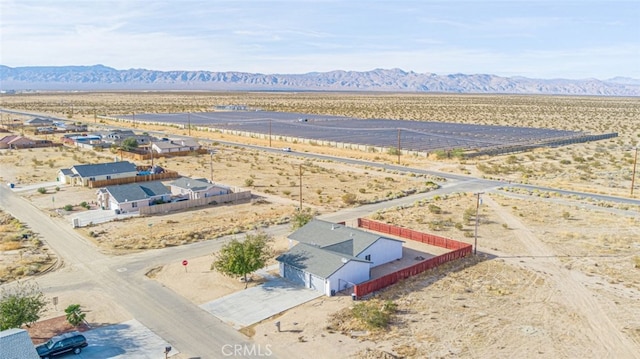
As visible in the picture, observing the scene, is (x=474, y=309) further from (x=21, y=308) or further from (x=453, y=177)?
(x=453, y=177)

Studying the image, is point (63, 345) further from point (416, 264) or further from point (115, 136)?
point (115, 136)

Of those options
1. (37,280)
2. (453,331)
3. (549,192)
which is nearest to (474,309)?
(453,331)

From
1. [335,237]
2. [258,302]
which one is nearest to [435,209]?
[335,237]

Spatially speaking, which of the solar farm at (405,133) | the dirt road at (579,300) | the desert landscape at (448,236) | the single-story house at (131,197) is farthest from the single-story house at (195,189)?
the solar farm at (405,133)

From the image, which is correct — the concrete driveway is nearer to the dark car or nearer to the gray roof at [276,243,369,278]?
the gray roof at [276,243,369,278]

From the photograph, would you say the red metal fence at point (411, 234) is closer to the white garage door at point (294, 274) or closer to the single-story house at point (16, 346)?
the white garage door at point (294, 274)

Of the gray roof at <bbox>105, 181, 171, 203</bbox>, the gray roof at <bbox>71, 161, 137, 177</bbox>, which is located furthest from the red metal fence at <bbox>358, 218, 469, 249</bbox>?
the gray roof at <bbox>71, 161, 137, 177</bbox>
